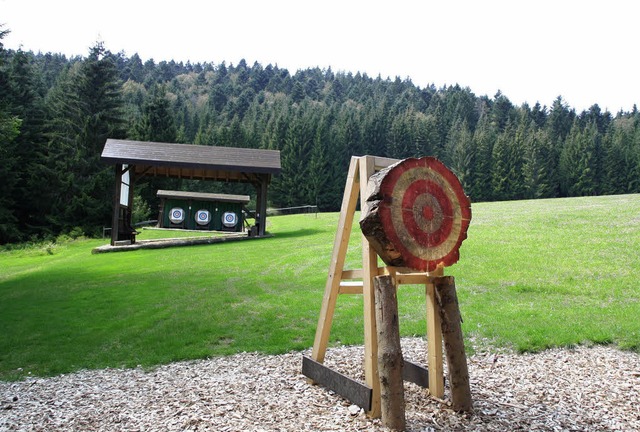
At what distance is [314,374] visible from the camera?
5660mm

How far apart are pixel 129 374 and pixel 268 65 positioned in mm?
184648

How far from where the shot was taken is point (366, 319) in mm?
4891

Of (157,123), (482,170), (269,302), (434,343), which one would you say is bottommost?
(269,302)

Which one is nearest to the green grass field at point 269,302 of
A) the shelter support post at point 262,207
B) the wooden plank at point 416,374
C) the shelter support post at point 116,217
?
the wooden plank at point 416,374

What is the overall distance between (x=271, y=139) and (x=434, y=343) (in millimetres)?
72927

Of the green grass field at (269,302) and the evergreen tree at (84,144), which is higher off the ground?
the evergreen tree at (84,144)

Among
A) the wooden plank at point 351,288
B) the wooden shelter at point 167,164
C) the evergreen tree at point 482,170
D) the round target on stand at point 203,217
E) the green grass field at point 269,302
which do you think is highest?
the evergreen tree at point 482,170

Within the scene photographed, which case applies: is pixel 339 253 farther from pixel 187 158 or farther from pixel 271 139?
pixel 271 139

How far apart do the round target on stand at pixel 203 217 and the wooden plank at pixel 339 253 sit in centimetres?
2729

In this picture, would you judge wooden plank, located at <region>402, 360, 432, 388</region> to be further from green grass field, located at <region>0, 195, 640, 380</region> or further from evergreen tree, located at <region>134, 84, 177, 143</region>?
evergreen tree, located at <region>134, 84, 177, 143</region>

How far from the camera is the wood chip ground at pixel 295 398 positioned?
457cm

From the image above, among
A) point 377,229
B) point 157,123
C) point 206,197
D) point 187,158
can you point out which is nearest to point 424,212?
point 377,229

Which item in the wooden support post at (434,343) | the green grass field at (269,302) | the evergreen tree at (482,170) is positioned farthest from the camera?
the evergreen tree at (482,170)

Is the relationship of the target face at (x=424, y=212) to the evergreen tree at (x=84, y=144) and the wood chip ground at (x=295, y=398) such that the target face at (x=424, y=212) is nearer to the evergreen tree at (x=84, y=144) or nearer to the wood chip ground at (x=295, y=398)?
the wood chip ground at (x=295, y=398)
